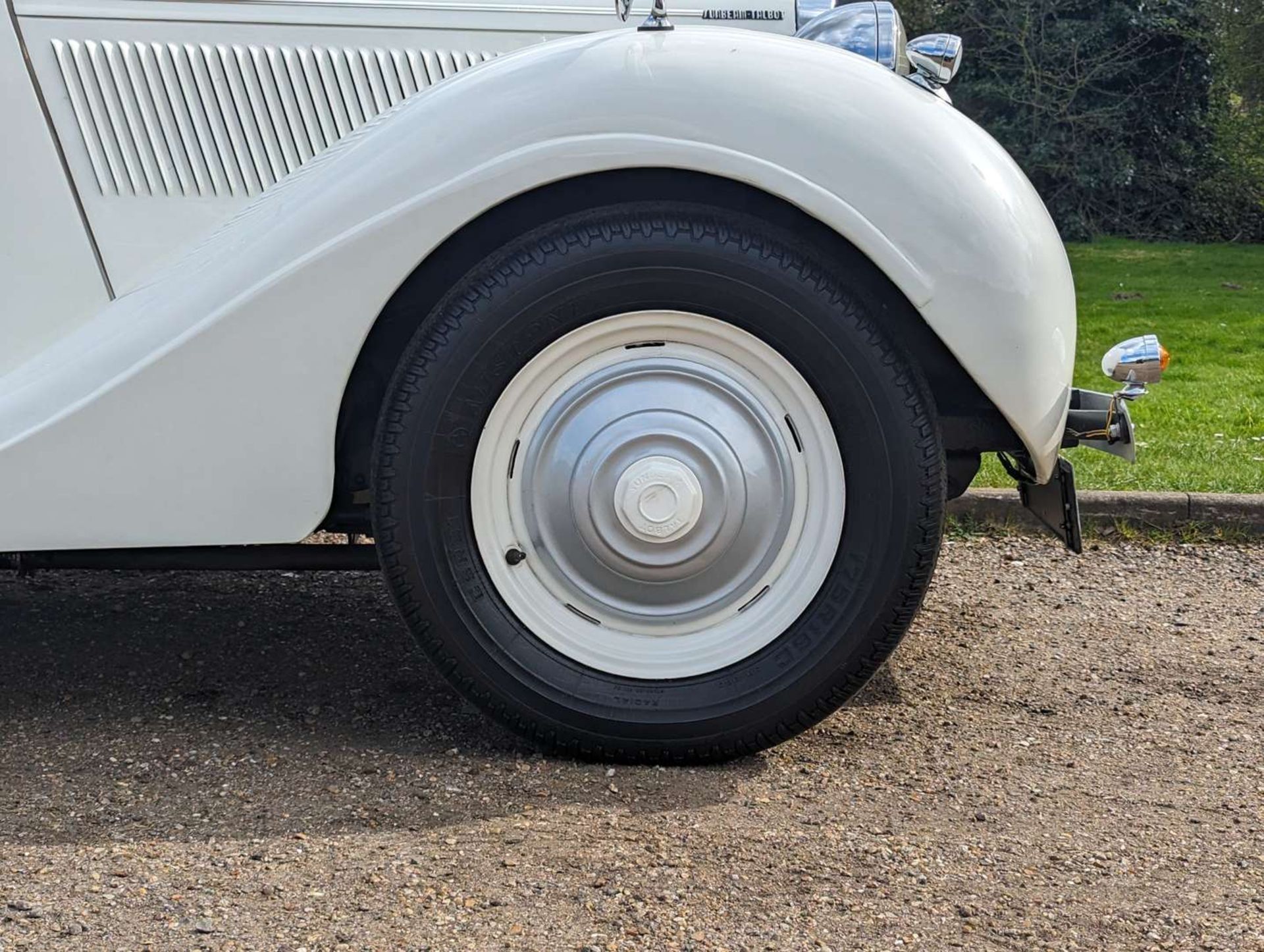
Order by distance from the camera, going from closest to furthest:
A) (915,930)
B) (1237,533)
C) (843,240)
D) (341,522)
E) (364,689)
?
(915,930)
(843,240)
(341,522)
(364,689)
(1237,533)

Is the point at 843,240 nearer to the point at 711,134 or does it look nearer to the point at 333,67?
the point at 711,134

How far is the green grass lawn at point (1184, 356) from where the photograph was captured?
4.70 meters

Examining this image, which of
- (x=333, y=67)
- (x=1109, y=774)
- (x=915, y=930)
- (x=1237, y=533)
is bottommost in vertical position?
(x=1237, y=533)

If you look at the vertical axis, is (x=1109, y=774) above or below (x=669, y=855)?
below

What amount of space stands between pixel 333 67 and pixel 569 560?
49.5 inches

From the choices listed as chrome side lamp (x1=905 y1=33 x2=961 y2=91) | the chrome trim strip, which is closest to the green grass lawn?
chrome side lamp (x1=905 y1=33 x2=961 y2=91)

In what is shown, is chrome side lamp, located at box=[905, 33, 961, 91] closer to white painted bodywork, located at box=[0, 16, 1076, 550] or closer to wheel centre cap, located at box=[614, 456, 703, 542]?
white painted bodywork, located at box=[0, 16, 1076, 550]

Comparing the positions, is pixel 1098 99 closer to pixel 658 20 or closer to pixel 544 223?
pixel 658 20

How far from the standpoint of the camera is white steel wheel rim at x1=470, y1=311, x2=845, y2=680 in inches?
95.0

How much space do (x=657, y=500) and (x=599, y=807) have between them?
552 millimetres

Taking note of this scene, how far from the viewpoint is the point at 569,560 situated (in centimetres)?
245

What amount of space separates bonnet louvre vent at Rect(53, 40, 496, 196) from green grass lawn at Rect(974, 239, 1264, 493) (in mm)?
2668

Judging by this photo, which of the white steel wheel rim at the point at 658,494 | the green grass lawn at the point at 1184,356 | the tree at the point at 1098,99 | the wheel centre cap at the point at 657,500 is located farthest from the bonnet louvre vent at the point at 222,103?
the tree at the point at 1098,99

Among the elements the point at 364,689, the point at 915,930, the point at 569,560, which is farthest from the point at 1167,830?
the point at 364,689
